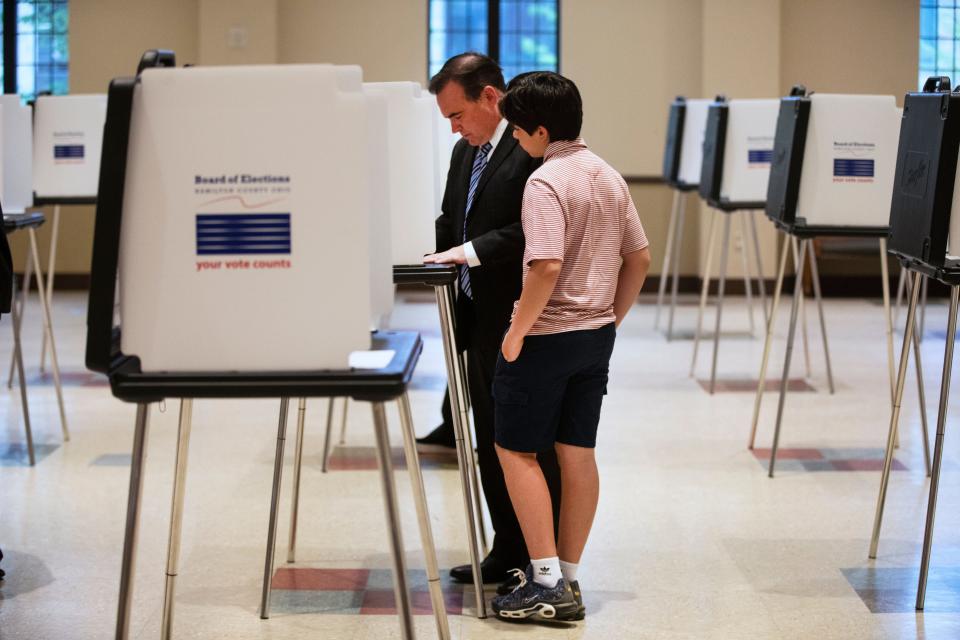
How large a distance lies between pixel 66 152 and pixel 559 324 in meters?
3.83

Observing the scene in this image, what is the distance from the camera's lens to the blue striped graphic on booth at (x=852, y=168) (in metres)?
4.37

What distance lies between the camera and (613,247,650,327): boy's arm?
297 cm

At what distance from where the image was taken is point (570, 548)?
3.08 metres

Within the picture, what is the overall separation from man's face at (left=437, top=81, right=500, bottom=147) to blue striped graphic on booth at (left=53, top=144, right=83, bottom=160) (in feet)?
10.7

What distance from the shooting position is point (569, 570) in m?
3.12

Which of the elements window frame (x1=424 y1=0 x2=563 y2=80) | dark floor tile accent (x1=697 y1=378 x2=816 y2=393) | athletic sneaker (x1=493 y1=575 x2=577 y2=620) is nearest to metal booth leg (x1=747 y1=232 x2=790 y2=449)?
dark floor tile accent (x1=697 y1=378 x2=816 y2=393)

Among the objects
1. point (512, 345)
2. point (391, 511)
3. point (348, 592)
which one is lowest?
point (348, 592)

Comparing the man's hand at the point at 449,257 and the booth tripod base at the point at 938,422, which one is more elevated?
the man's hand at the point at 449,257

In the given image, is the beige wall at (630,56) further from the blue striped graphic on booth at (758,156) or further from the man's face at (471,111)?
the man's face at (471,111)

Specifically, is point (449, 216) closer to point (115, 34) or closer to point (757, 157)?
point (757, 157)

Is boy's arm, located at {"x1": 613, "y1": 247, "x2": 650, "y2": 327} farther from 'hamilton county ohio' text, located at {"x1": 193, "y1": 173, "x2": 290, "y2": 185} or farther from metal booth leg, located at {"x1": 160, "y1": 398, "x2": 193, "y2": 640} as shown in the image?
'hamilton county ohio' text, located at {"x1": 193, "y1": 173, "x2": 290, "y2": 185}

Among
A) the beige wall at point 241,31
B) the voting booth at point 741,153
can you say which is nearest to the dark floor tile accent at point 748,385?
the voting booth at point 741,153

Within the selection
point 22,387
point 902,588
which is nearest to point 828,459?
point 902,588

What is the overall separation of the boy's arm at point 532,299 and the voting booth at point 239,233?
0.84 meters
